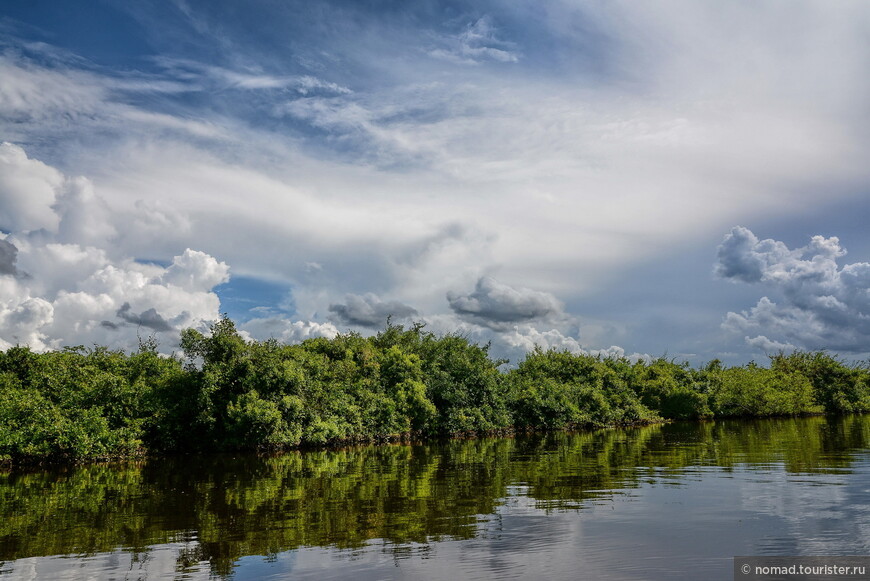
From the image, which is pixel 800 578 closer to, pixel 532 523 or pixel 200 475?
pixel 532 523

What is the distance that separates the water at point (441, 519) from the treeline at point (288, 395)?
209 inches

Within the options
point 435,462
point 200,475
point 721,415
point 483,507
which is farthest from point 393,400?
point 721,415

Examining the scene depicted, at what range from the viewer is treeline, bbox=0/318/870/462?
31984 millimetres

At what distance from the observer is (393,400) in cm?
4547

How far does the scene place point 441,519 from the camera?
14570 mm

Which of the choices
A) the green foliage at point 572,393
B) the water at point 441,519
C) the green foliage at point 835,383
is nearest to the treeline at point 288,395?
the green foliage at point 572,393

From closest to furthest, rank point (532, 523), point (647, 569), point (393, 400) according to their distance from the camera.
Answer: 1. point (647, 569)
2. point (532, 523)
3. point (393, 400)

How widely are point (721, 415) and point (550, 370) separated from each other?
25.7 m

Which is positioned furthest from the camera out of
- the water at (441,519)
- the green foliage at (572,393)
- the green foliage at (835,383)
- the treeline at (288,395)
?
the green foliage at (835,383)

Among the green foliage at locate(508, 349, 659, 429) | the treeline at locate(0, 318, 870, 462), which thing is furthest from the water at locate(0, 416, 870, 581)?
the green foliage at locate(508, 349, 659, 429)

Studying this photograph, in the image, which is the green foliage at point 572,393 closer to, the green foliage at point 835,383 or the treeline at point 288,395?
the treeline at point 288,395

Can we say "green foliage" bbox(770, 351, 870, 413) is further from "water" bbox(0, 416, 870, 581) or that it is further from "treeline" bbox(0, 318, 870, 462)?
"water" bbox(0, 416, 870, 581)

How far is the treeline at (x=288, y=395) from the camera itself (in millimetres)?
31984

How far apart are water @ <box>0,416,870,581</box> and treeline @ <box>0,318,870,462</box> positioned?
5316mm
